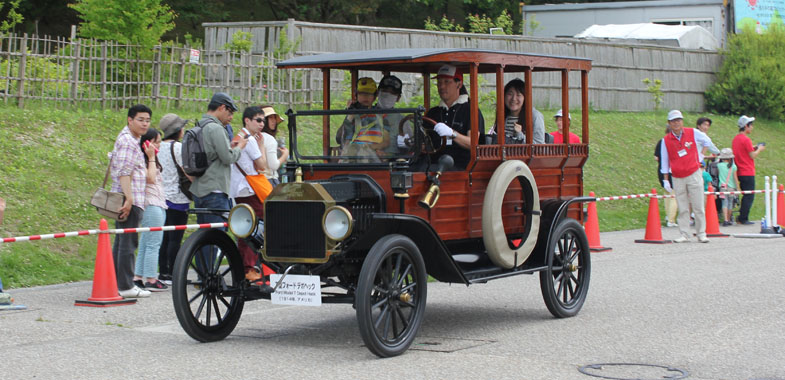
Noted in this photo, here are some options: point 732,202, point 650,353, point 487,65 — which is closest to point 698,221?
point 732,202

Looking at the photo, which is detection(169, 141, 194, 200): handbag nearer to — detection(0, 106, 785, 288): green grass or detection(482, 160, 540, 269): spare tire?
detection(0, 106, 785, 288): green grass

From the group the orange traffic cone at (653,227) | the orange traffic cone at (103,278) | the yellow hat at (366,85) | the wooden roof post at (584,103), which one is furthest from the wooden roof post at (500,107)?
the orange traffic cone at (653,227)

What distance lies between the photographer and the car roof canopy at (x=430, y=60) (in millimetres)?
8109

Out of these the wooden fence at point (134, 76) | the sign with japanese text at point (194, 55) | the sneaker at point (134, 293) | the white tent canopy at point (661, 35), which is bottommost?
the sneaker at point (134, 293)

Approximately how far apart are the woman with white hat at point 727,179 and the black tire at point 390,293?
13435 millimetres

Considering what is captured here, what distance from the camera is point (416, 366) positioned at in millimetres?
6977

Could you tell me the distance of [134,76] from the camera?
18531mm

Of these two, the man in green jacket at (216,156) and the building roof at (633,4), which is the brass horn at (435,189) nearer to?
the man in green jacket at (216,156)

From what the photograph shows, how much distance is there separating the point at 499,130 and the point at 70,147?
867 cm

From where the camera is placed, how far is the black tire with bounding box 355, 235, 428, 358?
7016mm

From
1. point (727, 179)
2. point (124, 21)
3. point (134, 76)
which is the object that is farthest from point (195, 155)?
point (124, 21)

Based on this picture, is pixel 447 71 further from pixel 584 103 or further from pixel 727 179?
pixel 727 179

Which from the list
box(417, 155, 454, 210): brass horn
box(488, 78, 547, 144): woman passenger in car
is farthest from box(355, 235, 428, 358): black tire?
box(488, 78, 547, 144): woman passenger in car

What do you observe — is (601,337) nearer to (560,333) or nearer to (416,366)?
(560,333)
